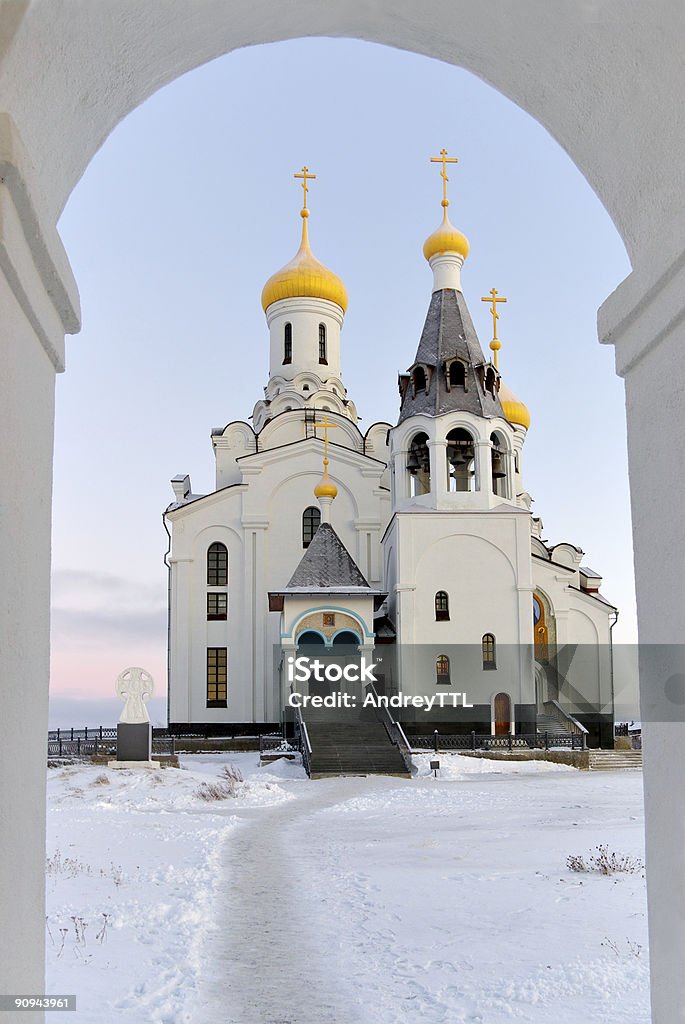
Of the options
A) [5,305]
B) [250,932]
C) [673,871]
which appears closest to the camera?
[5,305]

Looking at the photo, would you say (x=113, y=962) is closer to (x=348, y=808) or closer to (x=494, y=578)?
(x=348, y=808)

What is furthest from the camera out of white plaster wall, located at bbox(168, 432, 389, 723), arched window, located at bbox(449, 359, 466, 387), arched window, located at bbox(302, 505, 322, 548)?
arched window, located at bbox(302, 505, 322, 548)

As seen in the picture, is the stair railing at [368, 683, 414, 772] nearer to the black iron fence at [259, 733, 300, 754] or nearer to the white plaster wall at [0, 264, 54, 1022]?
the black iron fence at [259, 733, 300, 754]

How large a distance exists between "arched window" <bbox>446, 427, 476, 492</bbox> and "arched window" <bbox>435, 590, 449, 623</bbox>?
316 centimetres

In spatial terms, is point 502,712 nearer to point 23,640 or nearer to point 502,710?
point 502,710

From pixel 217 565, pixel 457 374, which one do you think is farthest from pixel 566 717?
pixel 217 565

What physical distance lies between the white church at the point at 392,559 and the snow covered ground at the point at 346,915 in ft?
41.9

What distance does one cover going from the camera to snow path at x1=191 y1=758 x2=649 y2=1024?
5.86 m

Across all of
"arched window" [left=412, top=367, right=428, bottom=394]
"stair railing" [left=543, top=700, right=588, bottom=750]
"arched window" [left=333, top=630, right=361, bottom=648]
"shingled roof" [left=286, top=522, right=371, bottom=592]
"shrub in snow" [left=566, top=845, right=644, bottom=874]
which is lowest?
"shrub in snow" [left=566, top=845, right=644, bottom=874]

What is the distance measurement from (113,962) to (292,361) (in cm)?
3118

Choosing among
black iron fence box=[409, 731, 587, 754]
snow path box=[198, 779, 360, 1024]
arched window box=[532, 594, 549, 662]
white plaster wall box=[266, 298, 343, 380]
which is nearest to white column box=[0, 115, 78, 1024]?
snow path box=[198, 779, 360, 1024]

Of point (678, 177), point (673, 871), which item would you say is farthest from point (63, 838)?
point (678, 177)

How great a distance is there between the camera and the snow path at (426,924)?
231 inches

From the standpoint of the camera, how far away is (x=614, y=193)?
170 inches
